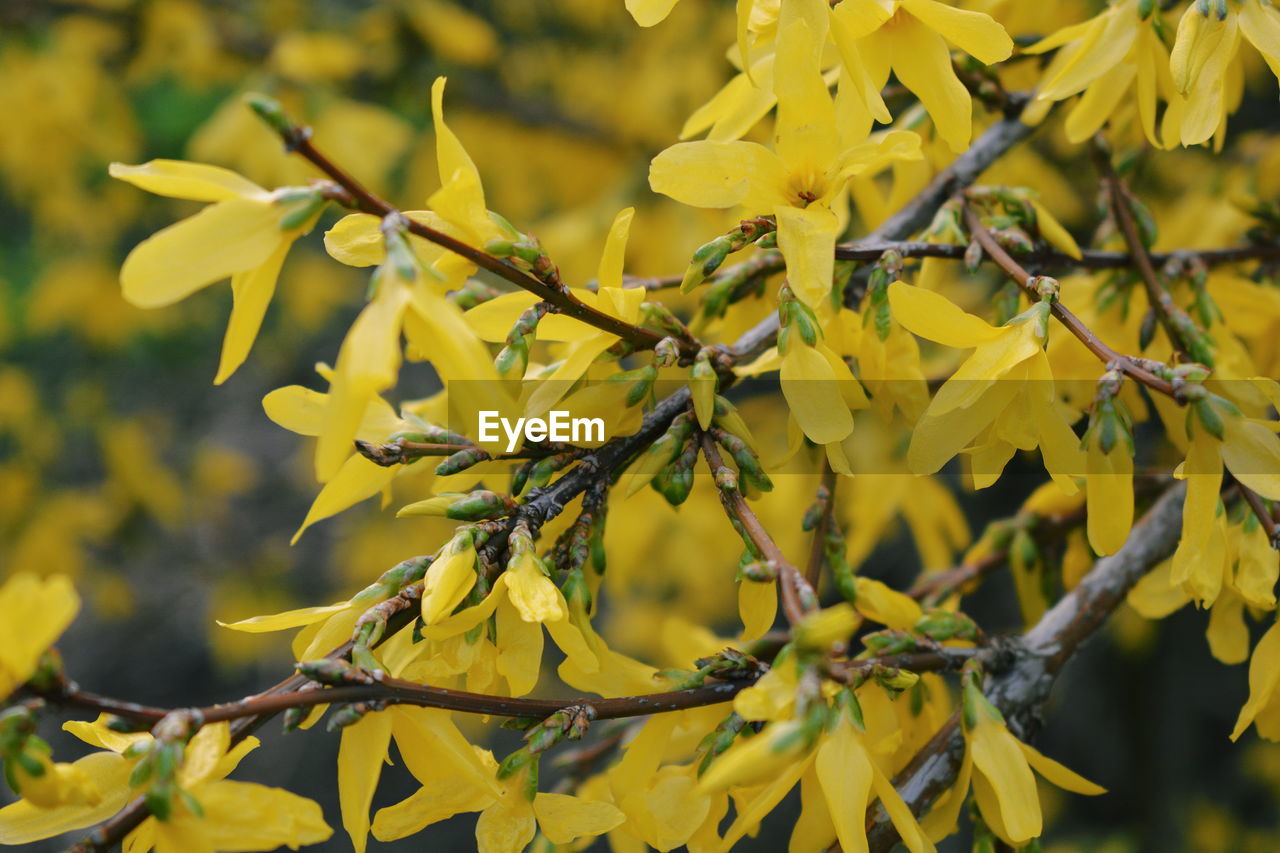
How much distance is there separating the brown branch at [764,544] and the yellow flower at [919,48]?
13.6 inches

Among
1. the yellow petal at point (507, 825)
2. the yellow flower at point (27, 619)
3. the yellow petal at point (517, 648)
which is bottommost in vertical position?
the yellow petal at point (507, 825)

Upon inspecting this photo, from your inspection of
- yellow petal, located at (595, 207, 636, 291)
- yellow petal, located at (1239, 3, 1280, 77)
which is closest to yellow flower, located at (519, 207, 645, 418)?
yellow petal, located at (595, 207, 636, 291)

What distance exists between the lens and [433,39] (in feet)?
10.3

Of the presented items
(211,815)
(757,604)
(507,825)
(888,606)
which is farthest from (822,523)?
(211,815)

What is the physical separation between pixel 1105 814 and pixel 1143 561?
2675mm

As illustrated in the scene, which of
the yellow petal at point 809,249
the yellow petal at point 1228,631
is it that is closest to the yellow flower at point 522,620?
the yellow petal at point 809,249

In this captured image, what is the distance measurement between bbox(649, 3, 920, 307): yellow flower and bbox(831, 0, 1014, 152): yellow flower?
40 mm

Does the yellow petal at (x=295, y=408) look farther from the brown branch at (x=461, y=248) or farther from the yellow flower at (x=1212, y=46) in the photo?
the yellow flower at (x=1212, y=46)

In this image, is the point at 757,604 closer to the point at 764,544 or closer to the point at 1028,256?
the point at 764,544

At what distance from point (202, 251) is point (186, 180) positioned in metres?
0.06

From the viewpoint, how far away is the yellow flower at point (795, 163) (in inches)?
32.1

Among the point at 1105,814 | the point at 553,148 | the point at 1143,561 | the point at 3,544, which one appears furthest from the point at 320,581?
the point at 1143,561

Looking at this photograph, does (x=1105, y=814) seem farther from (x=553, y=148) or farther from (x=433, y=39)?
(x=433, y=39)

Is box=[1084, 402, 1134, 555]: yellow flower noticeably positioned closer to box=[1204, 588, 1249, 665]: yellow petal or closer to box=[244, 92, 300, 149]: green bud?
box=[1204, 588, 1249, 665]: yellow petal
